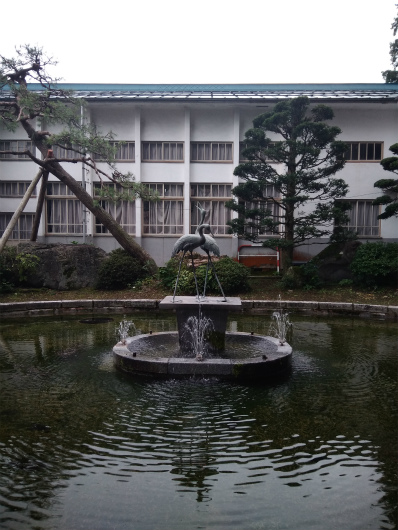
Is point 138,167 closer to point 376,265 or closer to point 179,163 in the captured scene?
point 179,163

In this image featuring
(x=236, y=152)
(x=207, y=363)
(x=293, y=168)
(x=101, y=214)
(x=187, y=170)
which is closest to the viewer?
(x=207, y=363)

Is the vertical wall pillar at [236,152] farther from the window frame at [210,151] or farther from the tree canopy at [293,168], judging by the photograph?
the tree canopy at [293,168]

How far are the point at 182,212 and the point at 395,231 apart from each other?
10.1 metres

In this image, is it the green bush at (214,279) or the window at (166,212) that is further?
the window at (166,212)

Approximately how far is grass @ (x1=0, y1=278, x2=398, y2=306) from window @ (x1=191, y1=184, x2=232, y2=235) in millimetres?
6435

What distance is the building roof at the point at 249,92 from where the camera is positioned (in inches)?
827

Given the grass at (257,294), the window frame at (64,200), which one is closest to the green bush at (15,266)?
the grass at (257,294)

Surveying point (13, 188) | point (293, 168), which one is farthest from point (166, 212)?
point (13, 188)

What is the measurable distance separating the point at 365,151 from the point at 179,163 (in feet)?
28.9

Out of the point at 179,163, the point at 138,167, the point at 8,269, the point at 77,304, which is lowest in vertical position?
the point at 77,304

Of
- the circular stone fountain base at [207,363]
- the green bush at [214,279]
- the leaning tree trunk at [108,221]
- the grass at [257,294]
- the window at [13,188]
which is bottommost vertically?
→ the circular stone fountain base at [207,363]

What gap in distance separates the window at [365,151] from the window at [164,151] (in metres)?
7.98

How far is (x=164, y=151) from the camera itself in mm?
22656

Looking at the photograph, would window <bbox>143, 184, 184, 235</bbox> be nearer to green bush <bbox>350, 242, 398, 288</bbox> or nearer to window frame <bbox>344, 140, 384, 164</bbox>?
window frame <bbox>344, 140, 384, 164</bbox>
